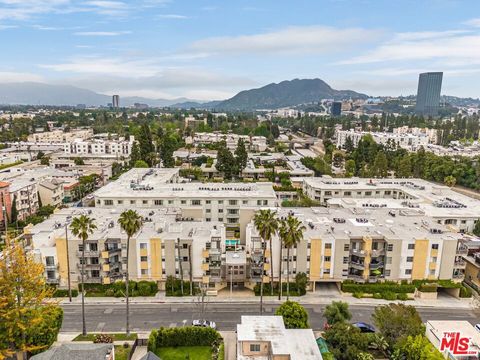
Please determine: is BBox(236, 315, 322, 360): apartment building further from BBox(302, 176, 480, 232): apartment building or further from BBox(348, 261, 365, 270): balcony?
BBox(302, 176, 480, 232): apartment building

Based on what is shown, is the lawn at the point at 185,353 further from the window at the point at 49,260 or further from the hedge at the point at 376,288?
the hedge at the point at 376,288

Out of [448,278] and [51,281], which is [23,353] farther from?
[448,278]

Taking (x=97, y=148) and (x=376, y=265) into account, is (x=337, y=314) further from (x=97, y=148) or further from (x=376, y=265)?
(x=97, y=148)

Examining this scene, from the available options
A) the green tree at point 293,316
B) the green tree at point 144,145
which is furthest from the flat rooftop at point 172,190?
the green tree at point 144,145

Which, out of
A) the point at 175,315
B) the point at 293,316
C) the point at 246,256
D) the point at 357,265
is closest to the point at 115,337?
the point at 175,315

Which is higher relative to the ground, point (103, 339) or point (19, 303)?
point (19, 303)

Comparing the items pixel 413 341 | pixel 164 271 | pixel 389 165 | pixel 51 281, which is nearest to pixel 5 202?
pixel 51 281

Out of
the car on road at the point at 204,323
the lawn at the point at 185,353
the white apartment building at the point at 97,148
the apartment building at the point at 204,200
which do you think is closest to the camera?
the lawn at the point at 185,353
